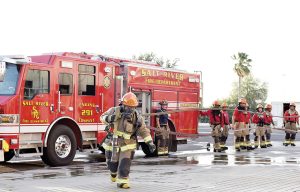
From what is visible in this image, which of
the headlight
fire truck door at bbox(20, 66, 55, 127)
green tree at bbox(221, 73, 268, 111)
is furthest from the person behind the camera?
green tree at bbox(221, 73, 268, 111)

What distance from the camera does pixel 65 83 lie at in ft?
42.0

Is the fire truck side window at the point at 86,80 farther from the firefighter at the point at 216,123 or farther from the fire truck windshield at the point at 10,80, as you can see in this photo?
the firefighter at the point at 216,123

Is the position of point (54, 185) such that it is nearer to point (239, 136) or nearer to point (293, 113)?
Result: point (239, 136)

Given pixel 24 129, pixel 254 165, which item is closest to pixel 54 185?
pixel 24 129

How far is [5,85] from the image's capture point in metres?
11.8

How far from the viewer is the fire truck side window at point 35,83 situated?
11.9m

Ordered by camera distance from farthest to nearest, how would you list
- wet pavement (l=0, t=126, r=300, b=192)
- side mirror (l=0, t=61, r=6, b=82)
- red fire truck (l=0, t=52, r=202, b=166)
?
red fire truck (l=0, t=52, r=202, b=166) < side mirror (l=0, t=61, r=6, b=82) < wet pavement (l=0, t=126, r=300, b=192)

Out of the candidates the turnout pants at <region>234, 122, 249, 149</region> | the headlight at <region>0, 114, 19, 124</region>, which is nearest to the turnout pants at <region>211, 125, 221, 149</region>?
the turnout pants at <region>234, 122, 249, 149</region>

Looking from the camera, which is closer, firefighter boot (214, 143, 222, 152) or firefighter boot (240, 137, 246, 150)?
firefighter boot (214, 143, 222, 152)

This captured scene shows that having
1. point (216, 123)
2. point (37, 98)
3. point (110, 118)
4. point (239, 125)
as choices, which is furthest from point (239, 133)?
point (110, 118)

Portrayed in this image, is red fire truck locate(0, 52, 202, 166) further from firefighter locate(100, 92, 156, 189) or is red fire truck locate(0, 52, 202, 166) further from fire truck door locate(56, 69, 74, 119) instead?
firefighter locate(100, 92, 156, 189)

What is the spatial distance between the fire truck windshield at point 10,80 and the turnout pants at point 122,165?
3.65m

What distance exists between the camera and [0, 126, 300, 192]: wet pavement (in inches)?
343

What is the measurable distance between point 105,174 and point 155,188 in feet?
7.48
